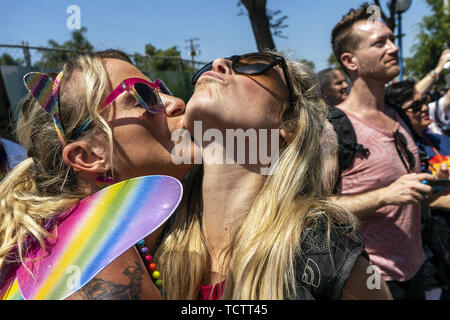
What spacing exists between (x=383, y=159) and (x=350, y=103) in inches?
21.6

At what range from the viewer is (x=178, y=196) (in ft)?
3.77

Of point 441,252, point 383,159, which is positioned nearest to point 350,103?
point 383,159

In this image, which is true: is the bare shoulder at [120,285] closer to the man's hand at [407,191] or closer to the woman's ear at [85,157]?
the woman's ear at [85,157]

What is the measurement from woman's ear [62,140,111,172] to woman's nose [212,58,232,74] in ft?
2.16

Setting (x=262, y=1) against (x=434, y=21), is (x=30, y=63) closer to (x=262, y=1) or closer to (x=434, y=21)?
(x=262, y=1)

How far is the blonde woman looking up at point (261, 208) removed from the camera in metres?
1.29

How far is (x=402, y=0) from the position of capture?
18.7ft

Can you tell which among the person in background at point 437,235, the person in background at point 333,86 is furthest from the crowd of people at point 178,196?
the person in background at point 333,86

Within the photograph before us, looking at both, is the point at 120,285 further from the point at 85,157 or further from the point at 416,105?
the point at 416,105

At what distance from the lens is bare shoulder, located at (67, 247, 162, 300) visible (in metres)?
1.14

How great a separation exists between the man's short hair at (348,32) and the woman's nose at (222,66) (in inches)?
60.5

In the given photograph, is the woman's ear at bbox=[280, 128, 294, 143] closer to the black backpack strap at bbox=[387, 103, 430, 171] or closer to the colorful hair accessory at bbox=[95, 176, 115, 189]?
the colorful hair accessory at bbox=[95, 176, 115, 189]

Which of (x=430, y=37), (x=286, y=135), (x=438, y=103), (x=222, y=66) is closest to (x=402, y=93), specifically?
(x=438, y=103)

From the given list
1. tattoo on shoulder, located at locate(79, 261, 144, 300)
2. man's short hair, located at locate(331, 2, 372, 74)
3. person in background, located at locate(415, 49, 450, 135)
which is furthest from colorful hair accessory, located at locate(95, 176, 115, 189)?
person in background, located at locate(415, 49, 450, 135)
